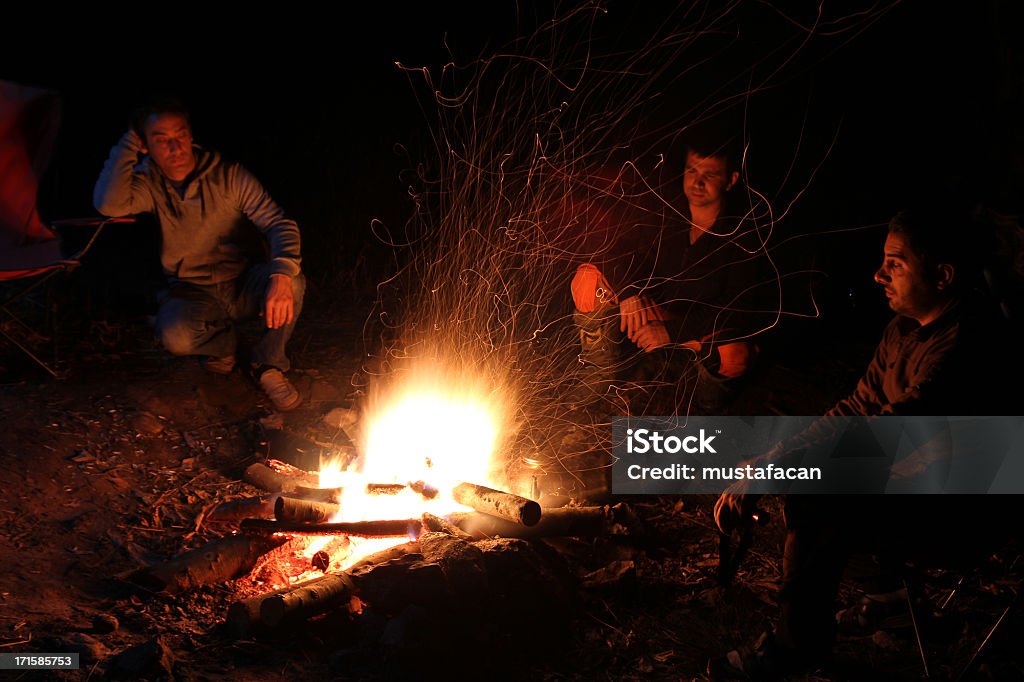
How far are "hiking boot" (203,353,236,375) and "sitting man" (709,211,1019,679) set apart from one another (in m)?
3.43

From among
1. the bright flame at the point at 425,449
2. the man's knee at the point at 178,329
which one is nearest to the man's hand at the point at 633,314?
the bright flame at the point at 425,449

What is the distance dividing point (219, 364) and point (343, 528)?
6.65ft

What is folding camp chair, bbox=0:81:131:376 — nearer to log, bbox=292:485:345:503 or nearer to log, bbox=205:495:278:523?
log, bbox=205:495:278:523

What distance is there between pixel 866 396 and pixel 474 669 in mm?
Answer: 1911

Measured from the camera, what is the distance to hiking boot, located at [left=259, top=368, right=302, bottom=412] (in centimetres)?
482

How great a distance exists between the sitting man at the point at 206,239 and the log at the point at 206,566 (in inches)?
64.5

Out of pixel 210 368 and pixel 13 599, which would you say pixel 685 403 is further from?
pixel 13 599

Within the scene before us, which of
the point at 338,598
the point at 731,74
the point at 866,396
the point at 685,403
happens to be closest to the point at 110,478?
the point at 338,598

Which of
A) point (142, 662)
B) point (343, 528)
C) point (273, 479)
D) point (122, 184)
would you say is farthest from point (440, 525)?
point (122, 184)

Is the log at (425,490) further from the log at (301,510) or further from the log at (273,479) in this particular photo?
the log at (273,479)

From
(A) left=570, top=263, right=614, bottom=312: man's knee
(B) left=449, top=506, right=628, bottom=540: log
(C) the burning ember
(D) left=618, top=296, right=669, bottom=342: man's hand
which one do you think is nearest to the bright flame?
(C) the burning ember

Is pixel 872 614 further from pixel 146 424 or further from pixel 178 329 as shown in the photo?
pixel 178 329

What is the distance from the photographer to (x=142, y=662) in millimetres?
2490

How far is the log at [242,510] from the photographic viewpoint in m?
3.55
